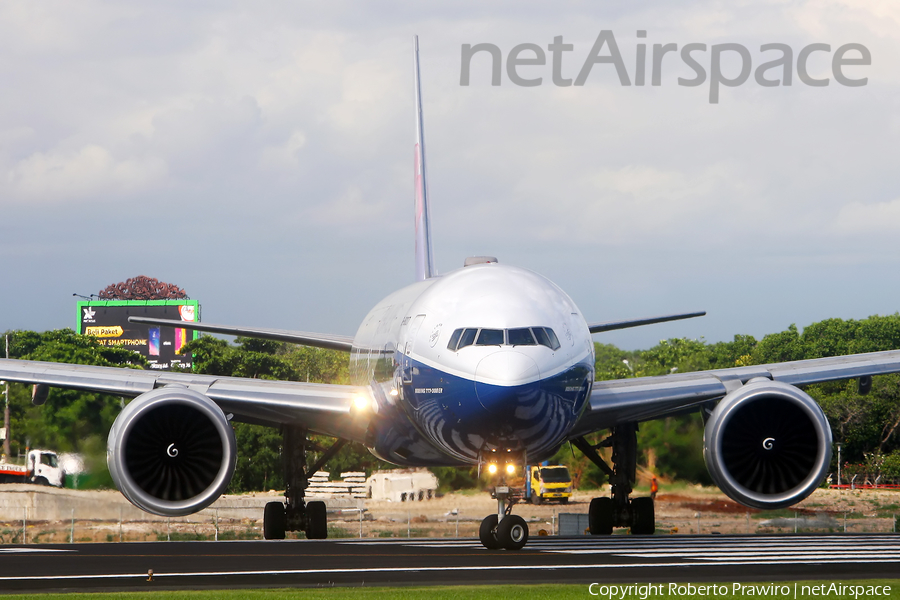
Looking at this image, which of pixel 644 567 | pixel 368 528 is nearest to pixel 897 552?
pixel 644 567

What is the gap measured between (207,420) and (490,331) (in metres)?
5.11

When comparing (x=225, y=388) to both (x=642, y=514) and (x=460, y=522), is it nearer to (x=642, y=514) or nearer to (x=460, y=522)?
(x=642, y=514)

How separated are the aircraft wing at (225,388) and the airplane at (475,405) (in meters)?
0.03

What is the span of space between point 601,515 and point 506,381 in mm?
9573

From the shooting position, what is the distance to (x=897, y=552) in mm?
19141

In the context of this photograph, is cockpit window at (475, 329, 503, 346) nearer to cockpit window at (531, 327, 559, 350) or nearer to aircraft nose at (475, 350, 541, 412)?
aircraft nose at (475, 350, 541, 412)

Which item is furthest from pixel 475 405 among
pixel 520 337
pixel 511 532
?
pixel 511 532

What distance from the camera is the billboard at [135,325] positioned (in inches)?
4983

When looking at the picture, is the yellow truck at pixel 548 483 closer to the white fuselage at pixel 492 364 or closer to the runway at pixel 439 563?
the runway at pixel 439 563

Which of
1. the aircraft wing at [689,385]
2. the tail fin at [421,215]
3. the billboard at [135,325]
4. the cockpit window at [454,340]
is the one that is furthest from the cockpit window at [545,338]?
the billboard at [135,325]

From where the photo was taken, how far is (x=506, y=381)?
1545 centimetres

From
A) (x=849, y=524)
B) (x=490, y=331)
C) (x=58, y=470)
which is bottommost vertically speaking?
(x=849, y=524)

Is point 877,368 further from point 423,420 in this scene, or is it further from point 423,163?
point 423,163

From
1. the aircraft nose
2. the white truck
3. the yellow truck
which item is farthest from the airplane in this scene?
the yellow truck
